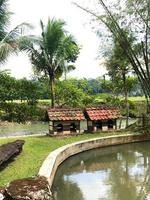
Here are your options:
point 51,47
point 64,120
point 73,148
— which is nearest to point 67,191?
point 73,148

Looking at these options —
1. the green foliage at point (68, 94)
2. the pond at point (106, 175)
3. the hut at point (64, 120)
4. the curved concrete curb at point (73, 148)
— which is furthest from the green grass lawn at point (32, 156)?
the green foliage at point (68, 94)

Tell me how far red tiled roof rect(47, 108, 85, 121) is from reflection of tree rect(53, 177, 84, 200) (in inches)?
301

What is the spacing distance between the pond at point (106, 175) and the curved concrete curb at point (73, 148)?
10.8 inches

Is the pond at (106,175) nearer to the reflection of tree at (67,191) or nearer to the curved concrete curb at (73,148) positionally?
the reflection of tree at (67,191)

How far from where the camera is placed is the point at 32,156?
48.3ft

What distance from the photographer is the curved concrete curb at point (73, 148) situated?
12.1 meters

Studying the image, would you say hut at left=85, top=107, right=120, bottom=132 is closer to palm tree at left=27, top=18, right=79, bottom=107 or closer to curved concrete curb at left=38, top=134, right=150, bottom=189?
curved concrete curb at left=38, top=134, right=150, bottom=189

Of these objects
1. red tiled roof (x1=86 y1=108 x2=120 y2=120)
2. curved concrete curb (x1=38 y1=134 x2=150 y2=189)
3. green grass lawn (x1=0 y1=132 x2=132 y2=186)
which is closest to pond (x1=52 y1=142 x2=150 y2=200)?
curved concrete curb (x1=38 y1=134 x2=150 y2=189)

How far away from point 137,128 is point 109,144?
367cm

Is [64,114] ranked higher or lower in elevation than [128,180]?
higher

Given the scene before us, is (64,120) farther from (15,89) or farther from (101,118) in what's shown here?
(15,89)

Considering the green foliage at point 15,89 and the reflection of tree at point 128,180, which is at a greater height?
the green foliage at point 15,89

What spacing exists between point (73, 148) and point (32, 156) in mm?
3209

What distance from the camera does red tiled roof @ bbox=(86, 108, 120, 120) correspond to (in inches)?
866
